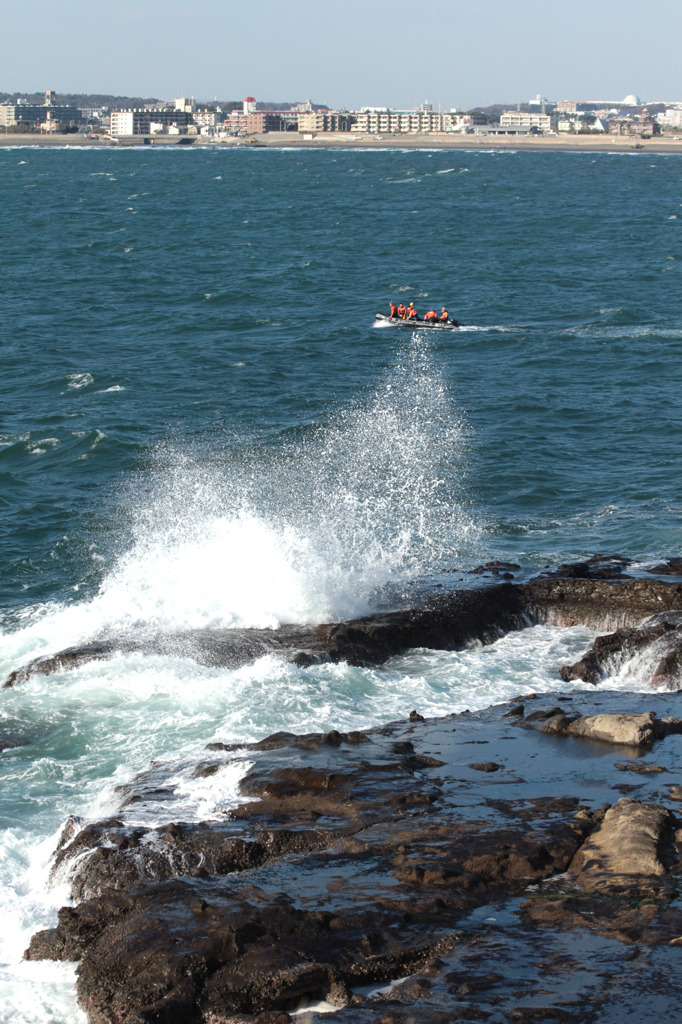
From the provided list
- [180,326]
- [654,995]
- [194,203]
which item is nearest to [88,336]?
[180,326]

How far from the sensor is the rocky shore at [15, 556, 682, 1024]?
36.0ft

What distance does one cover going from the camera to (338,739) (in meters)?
16.6

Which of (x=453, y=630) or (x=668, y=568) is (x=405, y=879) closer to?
(x=453, y=630)

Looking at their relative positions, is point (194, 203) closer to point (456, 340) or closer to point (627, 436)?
point (456, 340)

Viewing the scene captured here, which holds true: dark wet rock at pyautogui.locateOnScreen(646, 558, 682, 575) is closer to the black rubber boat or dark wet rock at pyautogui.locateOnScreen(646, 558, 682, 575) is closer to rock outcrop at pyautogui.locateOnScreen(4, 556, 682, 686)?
rock outcrop at pyautogui.locateOnScreen(4, 556, 682, 686)

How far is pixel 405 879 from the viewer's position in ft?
41.3

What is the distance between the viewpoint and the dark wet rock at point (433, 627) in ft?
68.5

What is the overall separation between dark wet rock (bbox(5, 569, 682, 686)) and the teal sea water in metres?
0.44

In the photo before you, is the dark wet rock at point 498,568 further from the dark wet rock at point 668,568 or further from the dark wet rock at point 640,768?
the dark wet rock at point 640,768

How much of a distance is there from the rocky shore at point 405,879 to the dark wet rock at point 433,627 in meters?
3.33

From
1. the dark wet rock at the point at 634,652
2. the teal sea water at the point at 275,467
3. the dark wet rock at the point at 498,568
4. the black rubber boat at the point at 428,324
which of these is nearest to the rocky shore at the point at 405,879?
the teal sea water at the point at 275,467

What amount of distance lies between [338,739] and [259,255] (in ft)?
214

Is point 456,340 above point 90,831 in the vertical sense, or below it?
above

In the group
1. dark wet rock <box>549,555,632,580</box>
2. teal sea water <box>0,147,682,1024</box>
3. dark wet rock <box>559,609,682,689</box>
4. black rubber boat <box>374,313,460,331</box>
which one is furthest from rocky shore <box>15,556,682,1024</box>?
black rubber boat <box>374,313,460,331</box>
